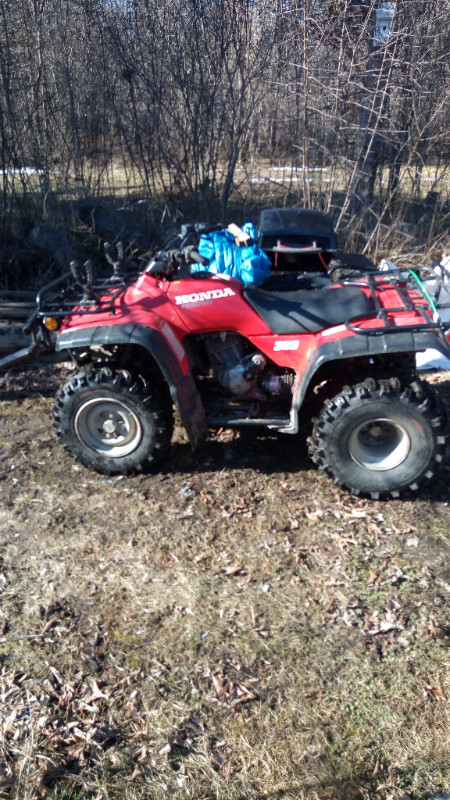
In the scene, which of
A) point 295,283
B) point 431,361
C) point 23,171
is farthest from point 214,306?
point 23,171

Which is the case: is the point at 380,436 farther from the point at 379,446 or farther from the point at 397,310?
the point at 397,310

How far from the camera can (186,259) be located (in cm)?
385

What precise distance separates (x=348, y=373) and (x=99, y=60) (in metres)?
5.93

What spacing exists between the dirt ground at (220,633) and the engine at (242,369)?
563 millimetres

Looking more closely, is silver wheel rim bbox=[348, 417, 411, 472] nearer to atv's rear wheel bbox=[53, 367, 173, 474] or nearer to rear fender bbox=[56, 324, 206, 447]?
rear fender bbox=[56, 324, 206, 447]

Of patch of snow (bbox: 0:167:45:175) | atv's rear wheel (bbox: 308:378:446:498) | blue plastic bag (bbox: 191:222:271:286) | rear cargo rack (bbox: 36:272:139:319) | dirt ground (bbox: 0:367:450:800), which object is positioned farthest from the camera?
patch of snow (bbox: 0:167:45:175)

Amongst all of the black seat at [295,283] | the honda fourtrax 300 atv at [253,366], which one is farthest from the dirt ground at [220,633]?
the black seat at [295,283]

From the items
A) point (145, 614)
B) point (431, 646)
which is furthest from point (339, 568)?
point (145, 614)

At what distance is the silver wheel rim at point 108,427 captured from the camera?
4.00 metres

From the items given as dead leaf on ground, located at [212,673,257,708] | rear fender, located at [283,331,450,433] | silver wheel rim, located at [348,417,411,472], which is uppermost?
rear fender, located at [283,331,450,433]

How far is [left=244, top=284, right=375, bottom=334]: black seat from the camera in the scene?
3756mm

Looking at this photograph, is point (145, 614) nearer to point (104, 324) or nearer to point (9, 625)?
point (9, 625)

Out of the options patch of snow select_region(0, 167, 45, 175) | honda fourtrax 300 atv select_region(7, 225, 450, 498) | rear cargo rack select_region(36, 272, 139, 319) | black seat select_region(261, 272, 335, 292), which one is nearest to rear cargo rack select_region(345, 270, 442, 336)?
honda fourtrax 300 atv select_region(7, 225, 450, 498)

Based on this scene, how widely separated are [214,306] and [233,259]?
41 centimetres
